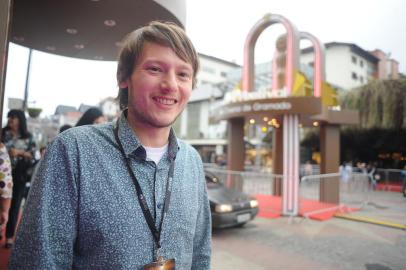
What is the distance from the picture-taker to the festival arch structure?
902cm

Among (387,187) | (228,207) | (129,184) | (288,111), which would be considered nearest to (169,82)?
(129,184)

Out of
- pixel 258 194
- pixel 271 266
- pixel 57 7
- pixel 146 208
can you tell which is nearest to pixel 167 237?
pixel 146 208

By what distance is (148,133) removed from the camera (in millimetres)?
1481

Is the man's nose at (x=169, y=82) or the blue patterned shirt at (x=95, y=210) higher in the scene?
the man's nose at (x=169, y=82)

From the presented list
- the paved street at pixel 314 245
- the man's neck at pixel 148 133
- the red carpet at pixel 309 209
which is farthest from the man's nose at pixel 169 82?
the red carpet at pixel 309 209

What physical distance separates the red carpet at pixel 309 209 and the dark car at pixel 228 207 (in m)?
1.90

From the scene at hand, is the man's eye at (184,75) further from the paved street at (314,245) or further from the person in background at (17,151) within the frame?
the paved street at (314,245)

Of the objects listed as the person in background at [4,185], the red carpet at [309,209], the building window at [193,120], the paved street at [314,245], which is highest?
the building window at [193,120]

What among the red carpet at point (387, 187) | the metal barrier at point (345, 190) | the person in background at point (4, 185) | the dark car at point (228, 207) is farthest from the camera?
the metal barrier at point (345, 190)

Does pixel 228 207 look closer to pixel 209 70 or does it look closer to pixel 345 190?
pixel 345 190

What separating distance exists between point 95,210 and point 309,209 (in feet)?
29.3

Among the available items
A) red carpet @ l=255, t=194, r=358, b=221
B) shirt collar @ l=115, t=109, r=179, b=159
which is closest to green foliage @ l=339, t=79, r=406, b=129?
red carpet @ l=255, t=194, r=358, b=221

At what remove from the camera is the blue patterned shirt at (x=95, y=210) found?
110 centimetres

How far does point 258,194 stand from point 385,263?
653cm
